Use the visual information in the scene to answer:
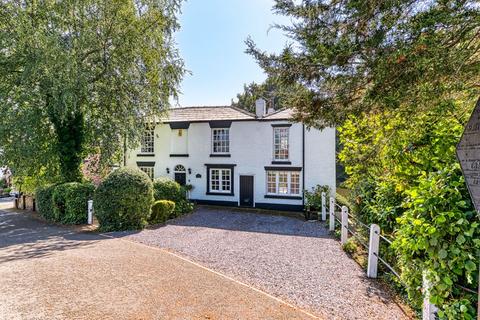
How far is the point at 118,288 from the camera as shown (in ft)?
18.7

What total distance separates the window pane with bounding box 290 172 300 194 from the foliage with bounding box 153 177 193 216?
626 centimetres

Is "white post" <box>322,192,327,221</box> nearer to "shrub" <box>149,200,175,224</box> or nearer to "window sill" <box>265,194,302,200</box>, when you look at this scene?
"window sill" <box>265,194,302,200</box>

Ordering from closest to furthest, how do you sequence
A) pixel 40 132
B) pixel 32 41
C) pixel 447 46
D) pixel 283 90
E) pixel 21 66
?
1. pixel 447 46
2. pixel 283 90
3. pixel 32 41
4. pixel 21 66
5. pixel 40 132

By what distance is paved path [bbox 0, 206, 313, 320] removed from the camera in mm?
4754

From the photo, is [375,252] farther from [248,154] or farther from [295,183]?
[248,154]

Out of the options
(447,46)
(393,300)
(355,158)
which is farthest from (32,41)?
(393,300)

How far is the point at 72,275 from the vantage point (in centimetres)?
631

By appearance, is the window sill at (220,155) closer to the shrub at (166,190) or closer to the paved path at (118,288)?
the shrub at (166,190)

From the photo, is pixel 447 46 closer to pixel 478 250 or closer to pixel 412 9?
pixel 412 9

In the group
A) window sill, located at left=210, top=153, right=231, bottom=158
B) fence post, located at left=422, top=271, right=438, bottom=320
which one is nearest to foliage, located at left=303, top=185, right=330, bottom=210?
window sill, located at left=210, top=153, right=231, bottom=158

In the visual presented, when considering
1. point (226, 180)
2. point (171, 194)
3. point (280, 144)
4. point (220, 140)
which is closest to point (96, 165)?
point (171, 194)

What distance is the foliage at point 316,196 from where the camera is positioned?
610 inches

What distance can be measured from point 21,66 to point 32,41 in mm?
1765

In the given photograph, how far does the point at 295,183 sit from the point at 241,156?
389cm
